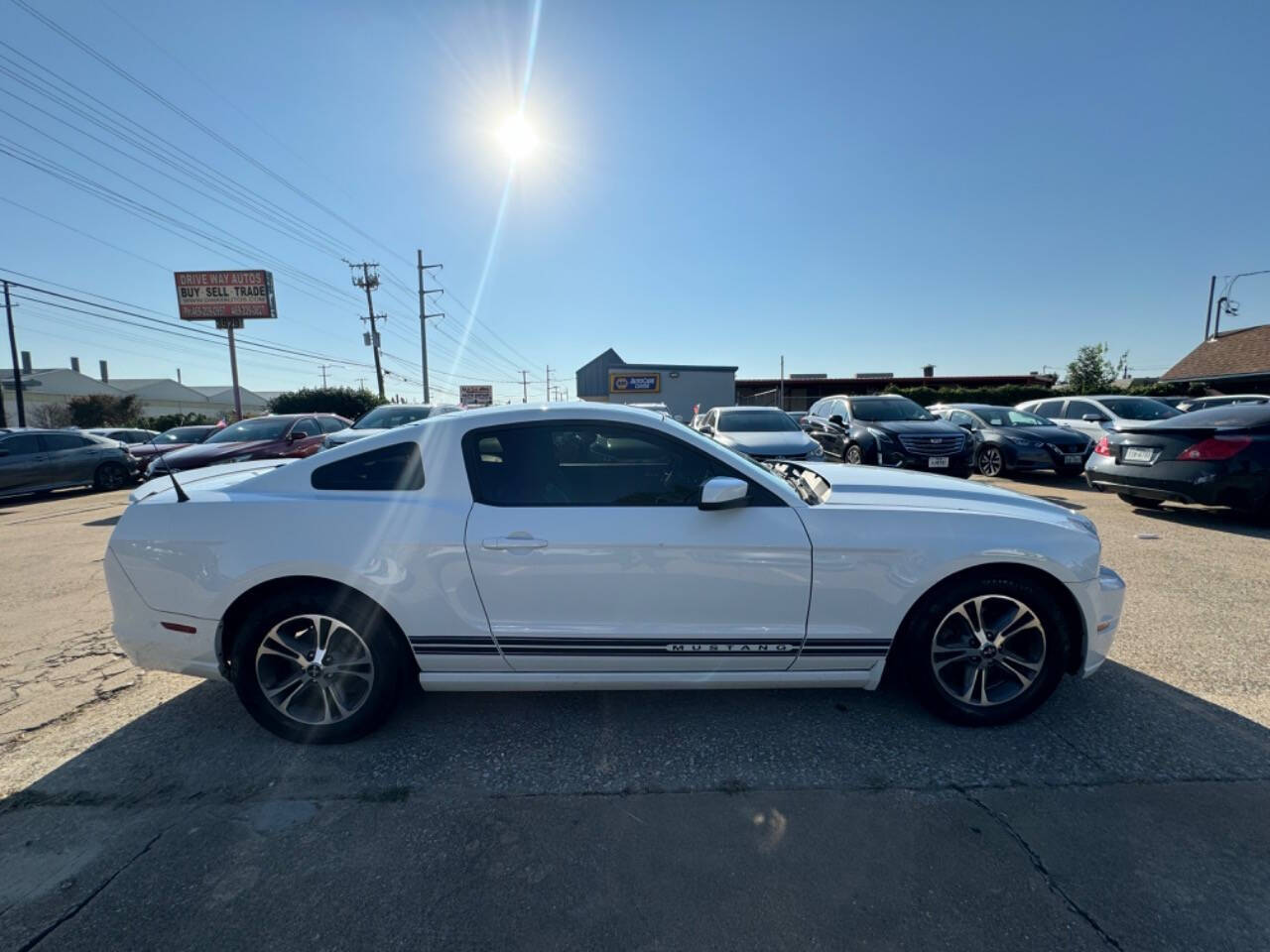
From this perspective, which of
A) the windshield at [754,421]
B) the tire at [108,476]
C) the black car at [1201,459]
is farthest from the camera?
the tire at [108,476]

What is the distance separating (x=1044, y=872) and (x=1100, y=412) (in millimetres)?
12032

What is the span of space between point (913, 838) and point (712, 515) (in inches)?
53.7

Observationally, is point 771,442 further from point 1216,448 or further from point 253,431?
point 253,431

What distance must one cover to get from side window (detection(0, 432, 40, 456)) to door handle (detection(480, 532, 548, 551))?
1407cm

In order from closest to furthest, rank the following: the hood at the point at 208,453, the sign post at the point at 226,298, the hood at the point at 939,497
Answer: the hood at the point at 939,497 < the hood at the point at 208,453 < the sign post at the point at 226,298

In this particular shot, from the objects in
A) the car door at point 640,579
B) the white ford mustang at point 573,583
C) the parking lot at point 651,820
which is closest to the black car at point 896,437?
the parking lot at point 651,820

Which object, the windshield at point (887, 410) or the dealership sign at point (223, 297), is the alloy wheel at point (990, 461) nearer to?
the windshield at point (887, 410)

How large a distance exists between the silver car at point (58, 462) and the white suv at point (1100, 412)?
65.9 feet

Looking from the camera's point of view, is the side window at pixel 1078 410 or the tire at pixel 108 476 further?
the tire at pixel 108 476

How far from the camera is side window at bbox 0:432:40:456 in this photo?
414 inches

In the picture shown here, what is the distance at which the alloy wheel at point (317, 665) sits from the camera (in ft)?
8.07

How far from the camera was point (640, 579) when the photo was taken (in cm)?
237

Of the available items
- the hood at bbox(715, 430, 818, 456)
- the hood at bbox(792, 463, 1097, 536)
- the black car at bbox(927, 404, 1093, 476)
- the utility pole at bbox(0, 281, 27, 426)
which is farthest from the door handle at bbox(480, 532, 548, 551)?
the utility pole at bbox(0, 281, 27, 426)

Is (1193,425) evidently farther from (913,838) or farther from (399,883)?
(399,883)
